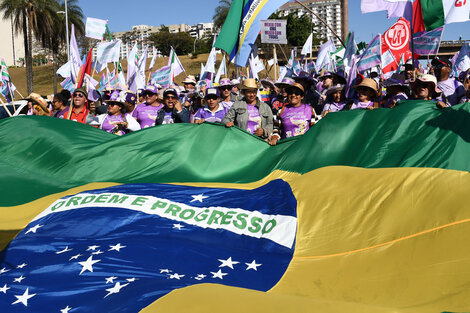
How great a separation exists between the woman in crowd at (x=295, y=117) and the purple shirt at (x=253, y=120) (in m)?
0.26

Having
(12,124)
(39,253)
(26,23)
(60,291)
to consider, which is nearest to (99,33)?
(12,124)

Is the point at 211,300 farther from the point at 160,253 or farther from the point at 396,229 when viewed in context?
the point at 396,229

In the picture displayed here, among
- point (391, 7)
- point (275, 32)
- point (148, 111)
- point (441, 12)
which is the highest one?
point (391, 7)

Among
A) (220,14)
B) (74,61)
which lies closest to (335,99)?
(74,61)

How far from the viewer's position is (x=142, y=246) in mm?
3914

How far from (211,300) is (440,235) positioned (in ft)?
5.50

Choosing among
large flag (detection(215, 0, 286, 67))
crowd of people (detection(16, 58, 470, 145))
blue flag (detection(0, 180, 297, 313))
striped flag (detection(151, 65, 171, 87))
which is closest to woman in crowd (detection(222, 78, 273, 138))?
crowd of people (detection(16, 58, 470, 145))

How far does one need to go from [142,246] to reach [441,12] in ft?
17.1

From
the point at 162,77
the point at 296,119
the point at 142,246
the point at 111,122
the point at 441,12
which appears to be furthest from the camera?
the point at 162,77

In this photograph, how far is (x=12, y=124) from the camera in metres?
6.88

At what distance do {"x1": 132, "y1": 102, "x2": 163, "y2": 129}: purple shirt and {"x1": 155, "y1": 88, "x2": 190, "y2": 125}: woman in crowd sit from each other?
217 mm

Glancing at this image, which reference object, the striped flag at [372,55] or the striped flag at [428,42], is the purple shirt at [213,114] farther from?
the striped flag at [372,55]

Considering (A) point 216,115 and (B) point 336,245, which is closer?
(B) point 336,245

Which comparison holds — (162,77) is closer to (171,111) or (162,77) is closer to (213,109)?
(171,111)
